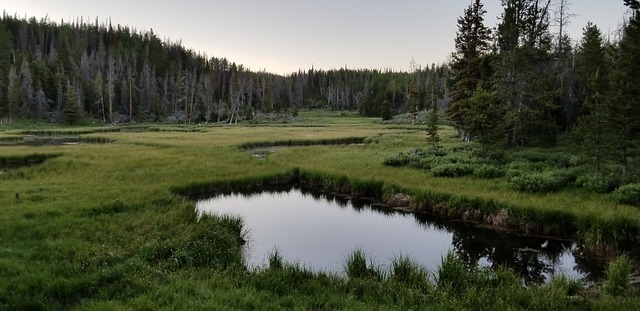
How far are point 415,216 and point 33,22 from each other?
205 m

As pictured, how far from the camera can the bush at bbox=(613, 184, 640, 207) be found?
18.1m

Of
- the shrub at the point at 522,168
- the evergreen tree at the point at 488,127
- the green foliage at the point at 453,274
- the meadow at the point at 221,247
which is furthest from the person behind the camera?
the evergreen tree at the point at 488,127

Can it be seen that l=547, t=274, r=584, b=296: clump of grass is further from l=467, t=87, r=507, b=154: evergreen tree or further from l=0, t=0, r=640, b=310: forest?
l=467, t=87, r=507, b=154: evergreen tree

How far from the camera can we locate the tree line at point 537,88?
22.9 meters

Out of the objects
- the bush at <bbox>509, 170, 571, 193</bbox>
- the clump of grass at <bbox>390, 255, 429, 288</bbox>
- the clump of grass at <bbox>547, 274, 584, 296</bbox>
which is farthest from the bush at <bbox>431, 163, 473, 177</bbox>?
the clump of grass at <bbox>390, 255, 429, 288</bbox>

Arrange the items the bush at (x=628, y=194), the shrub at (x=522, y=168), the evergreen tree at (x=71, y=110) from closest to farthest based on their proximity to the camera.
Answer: the bush at (x=628, y=194)
the shrub at (x=522, y=168)
the evergreen tree at (x=71, y=110)

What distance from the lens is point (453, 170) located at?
2677 cm

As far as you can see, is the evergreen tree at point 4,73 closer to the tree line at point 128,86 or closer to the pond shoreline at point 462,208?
the tree line at point 128,86

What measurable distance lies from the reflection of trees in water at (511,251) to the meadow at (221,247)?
0.99 meters

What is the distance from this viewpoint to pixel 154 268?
1140cm

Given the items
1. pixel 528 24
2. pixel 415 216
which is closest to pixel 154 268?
pixel 415 216

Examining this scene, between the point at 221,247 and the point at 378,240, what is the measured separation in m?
6.87

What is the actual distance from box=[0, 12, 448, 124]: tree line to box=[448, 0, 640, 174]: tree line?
1749 inches

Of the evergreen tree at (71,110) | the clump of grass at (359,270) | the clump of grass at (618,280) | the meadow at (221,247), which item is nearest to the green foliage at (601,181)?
the meadow at (221,247)
